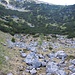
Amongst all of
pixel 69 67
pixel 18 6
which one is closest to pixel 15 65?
pixel 69 67

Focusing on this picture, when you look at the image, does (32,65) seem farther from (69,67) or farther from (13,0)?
(13,0)

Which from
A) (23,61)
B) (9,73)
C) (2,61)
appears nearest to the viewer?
(9,73)

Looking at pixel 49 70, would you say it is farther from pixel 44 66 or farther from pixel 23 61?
pixel 23 61

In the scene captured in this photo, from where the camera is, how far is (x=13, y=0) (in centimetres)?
19625

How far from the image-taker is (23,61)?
18656mm

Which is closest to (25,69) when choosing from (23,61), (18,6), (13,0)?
(23,61)

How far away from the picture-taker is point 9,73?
47.4 feet

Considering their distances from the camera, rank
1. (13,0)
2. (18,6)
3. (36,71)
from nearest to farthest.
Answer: (36,71)
(18,6)
(13,0)

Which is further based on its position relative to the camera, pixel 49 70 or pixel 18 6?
pixel 18 6

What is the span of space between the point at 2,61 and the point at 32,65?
7.28ft

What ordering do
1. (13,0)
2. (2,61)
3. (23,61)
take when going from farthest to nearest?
1. (13,0)
2. (23,61)
3. (2,61)

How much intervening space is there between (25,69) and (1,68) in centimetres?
177

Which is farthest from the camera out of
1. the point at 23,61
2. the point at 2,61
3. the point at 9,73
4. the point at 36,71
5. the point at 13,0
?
the point at 13,0

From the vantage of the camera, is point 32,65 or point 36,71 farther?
point 32,65
